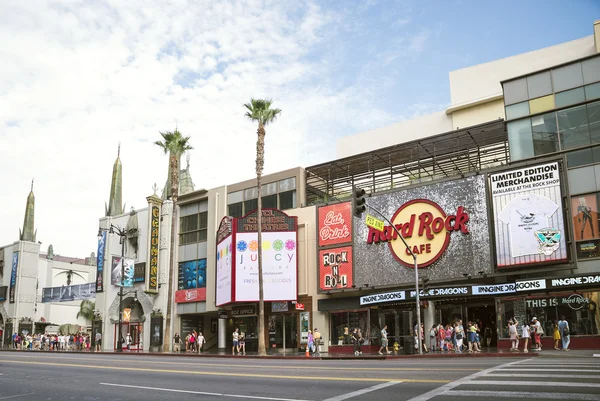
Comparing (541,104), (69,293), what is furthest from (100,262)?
(541,104)

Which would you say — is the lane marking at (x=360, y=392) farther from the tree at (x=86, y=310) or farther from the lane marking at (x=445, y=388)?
the tree at (x=86, y=310)

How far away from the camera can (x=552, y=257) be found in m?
29.5

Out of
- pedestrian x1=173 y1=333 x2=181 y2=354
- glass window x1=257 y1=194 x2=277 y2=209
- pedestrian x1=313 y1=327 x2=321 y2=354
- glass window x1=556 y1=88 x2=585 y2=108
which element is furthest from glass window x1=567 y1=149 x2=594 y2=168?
pedestrian x1=173 y1=333 x2=181 y2=354

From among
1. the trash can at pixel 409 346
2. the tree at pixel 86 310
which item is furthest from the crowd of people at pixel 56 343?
the trash can at pixel 409 346

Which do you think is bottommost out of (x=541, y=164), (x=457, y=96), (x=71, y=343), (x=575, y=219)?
(x=71, y=343)

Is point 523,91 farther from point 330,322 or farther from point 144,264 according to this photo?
point 144,264

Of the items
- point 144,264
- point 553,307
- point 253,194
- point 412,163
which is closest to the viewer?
point 553,307

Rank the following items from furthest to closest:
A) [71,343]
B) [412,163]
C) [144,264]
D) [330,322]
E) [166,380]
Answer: [71,343]
[144,264]
[412,163]
[330,322]
[166,380]

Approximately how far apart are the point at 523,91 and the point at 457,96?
19.1 meters

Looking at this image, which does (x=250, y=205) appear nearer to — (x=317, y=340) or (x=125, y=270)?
(x=125, y=270)

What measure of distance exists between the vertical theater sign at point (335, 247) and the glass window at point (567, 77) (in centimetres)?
1494

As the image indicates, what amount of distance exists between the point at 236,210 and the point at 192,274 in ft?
22.4

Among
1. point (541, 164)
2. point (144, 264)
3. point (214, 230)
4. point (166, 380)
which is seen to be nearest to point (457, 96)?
point (541, 164)

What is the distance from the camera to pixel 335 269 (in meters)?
38.0
